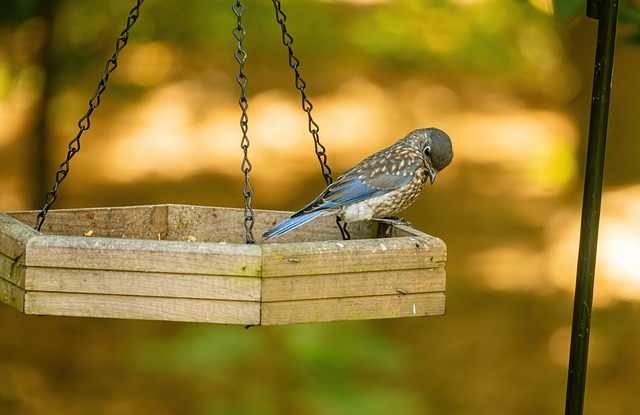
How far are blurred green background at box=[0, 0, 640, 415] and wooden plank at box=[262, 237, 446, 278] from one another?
104 inches

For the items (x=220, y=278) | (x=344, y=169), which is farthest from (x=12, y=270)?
(x=344, y=169)

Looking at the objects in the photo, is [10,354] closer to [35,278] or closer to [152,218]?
[152,218]

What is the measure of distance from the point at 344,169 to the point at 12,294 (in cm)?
597

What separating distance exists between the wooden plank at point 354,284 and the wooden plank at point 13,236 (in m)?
0.72

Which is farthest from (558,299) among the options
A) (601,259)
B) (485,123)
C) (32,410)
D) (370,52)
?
(32,410)

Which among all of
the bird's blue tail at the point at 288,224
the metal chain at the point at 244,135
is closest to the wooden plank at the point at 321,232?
the bird's blue tail at the point at 288,224

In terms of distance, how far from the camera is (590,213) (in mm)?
Result: 2453

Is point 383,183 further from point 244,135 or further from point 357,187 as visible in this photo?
point 244,135

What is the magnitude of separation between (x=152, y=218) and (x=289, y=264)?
112 cm

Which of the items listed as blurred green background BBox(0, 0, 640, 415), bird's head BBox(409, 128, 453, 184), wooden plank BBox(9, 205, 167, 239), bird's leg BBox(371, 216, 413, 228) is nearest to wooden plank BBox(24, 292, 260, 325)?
wooden plank BBox(9, 205, 167, 239)

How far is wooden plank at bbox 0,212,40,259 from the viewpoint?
2.78 meters

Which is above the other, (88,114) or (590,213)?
Answer: (88,114)

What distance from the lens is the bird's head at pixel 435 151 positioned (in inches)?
150

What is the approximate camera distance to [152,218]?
3.66 m
